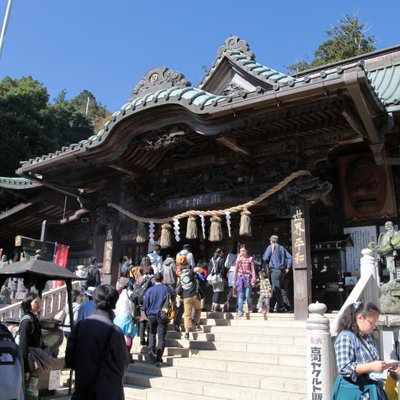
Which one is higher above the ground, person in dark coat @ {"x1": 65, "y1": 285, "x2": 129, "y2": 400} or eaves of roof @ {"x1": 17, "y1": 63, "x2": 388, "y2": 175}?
eaves of roof @ {"x1": 17, "y1": 63, "x2": 388, "y2": 175}

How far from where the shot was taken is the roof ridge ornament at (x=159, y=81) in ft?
34.9

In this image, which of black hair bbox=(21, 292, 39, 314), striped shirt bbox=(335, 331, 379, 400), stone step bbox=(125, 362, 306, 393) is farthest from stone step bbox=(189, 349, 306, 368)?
black hair bbox=(21, 292, 39, 314)

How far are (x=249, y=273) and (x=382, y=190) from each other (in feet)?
12.7

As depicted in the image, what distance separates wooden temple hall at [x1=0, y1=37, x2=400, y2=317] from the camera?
883cm

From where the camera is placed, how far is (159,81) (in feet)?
36.6

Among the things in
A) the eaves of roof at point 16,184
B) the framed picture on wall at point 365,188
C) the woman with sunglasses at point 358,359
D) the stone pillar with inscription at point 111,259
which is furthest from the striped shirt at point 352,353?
the eaves of roof at point 16,184

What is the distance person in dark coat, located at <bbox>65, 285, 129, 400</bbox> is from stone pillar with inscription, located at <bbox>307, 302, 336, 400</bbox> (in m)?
2.44

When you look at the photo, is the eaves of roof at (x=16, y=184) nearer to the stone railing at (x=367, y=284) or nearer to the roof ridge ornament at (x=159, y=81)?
the roof ridge ornament at (x=159, y=81)

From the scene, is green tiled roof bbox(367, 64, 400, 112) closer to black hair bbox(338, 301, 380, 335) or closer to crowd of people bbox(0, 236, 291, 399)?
crowd of people bbox(0, 236, 291, 399)

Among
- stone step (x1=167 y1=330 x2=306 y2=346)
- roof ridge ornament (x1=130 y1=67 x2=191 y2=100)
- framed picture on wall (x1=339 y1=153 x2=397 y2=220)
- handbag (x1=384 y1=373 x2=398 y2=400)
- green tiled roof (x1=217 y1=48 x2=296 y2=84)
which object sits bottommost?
handbag (x1=384 y1=373 x2=398 y2=400)

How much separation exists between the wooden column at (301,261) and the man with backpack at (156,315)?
9.45 ft

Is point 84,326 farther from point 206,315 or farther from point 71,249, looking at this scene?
point 71,249

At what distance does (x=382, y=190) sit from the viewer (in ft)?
34.3

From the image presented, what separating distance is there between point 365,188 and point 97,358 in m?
8.77
